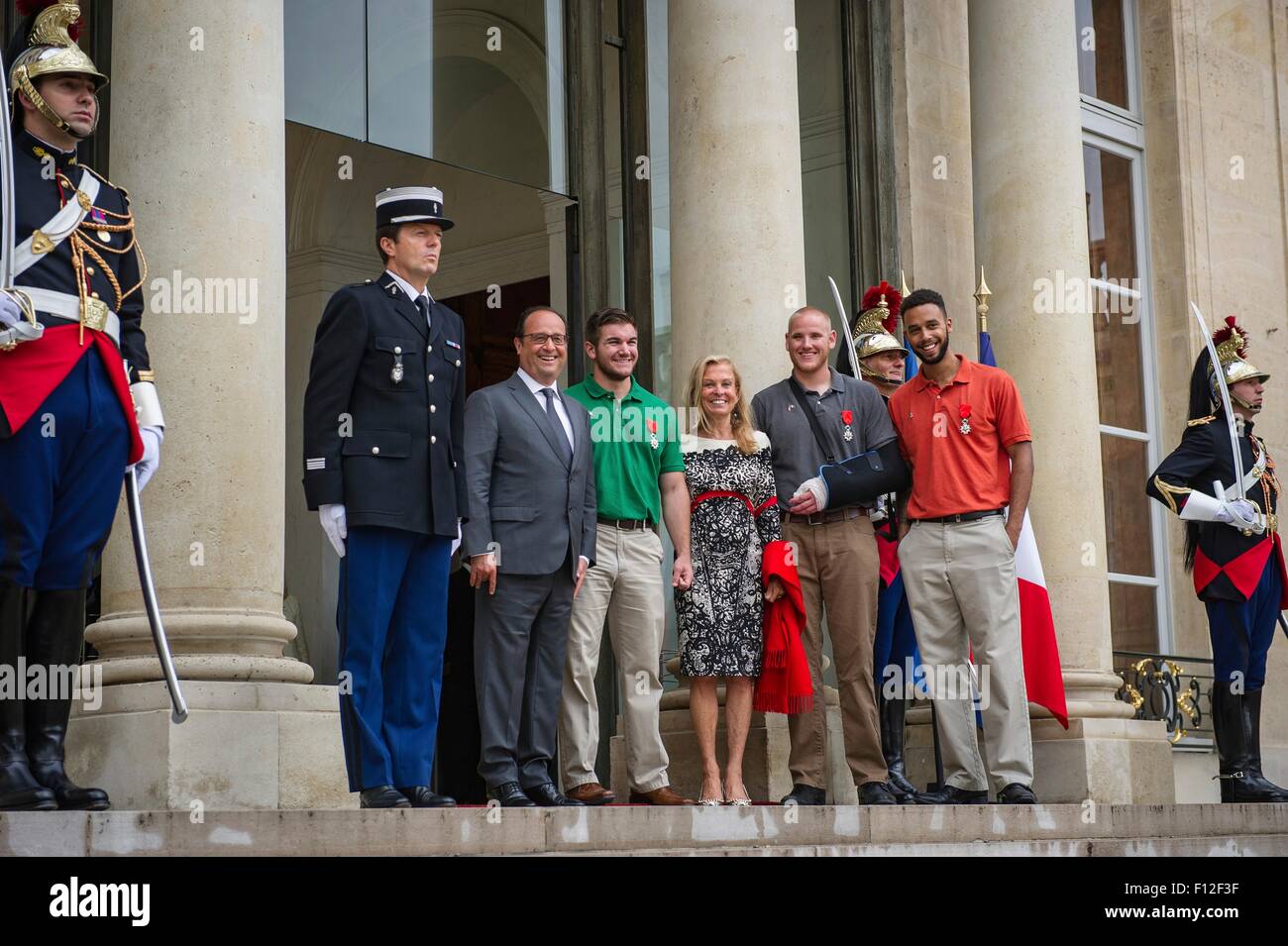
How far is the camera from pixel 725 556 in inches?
318

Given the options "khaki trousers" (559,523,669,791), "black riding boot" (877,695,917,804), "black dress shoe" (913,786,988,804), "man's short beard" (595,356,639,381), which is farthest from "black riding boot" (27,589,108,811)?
"black riding boot" (877,695,917,804)

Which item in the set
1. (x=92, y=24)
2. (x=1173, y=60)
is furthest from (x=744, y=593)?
(x=1173, y=60)

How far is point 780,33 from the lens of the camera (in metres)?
10.2

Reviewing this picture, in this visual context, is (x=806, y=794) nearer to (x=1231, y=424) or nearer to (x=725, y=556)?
(x=725, y=556)

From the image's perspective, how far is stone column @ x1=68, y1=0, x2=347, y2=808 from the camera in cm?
709

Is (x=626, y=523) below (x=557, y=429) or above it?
below

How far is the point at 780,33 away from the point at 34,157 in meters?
5.33

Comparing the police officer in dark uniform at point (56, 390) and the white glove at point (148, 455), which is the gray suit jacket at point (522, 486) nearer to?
the white glove at point (148, 455)

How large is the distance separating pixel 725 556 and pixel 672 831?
6.17 feet

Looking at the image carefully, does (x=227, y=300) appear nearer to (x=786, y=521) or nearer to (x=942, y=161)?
(x=786, y=521)

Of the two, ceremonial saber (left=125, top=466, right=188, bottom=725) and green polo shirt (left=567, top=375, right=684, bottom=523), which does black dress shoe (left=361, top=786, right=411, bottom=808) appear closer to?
ceremonial saber (left=125, top=466, right=188, bottom=725)

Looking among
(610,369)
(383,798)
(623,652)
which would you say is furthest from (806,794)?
(383,798)

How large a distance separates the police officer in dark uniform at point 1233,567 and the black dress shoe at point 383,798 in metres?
5.27
